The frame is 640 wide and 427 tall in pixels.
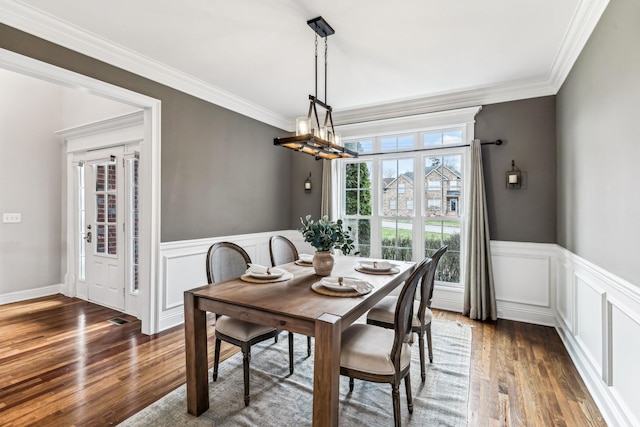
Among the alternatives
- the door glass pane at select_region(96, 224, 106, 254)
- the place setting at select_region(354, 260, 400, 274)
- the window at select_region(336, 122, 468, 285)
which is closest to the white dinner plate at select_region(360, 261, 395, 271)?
the place setting at select_region(354, 260, 400, 274)

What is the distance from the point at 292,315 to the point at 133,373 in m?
1.75

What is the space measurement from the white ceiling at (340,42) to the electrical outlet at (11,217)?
294cm

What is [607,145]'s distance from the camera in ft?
6.74

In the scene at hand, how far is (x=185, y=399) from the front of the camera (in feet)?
7.00

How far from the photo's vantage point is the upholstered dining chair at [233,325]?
2.10 meters

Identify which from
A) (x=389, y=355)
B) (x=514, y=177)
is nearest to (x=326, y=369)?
(x=389, y=355)

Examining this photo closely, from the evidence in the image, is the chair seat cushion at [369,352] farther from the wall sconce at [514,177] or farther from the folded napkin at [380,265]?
the wall sconce at [514,177]

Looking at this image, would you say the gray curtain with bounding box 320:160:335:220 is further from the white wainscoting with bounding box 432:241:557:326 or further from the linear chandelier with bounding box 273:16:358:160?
the white wainscoting with bounding box 432:241:557:326

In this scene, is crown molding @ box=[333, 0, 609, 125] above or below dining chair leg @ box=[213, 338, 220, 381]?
above

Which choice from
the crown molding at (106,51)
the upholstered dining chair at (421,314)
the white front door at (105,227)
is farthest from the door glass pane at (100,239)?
the upholstered dining chair at (421,314)

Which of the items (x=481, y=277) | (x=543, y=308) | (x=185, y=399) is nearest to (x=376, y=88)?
(x=481, y=277)

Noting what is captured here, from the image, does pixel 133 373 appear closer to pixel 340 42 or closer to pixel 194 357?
pixel 194 357

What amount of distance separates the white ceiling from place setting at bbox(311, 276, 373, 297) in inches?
75.6

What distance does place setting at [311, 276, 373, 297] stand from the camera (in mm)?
1957
